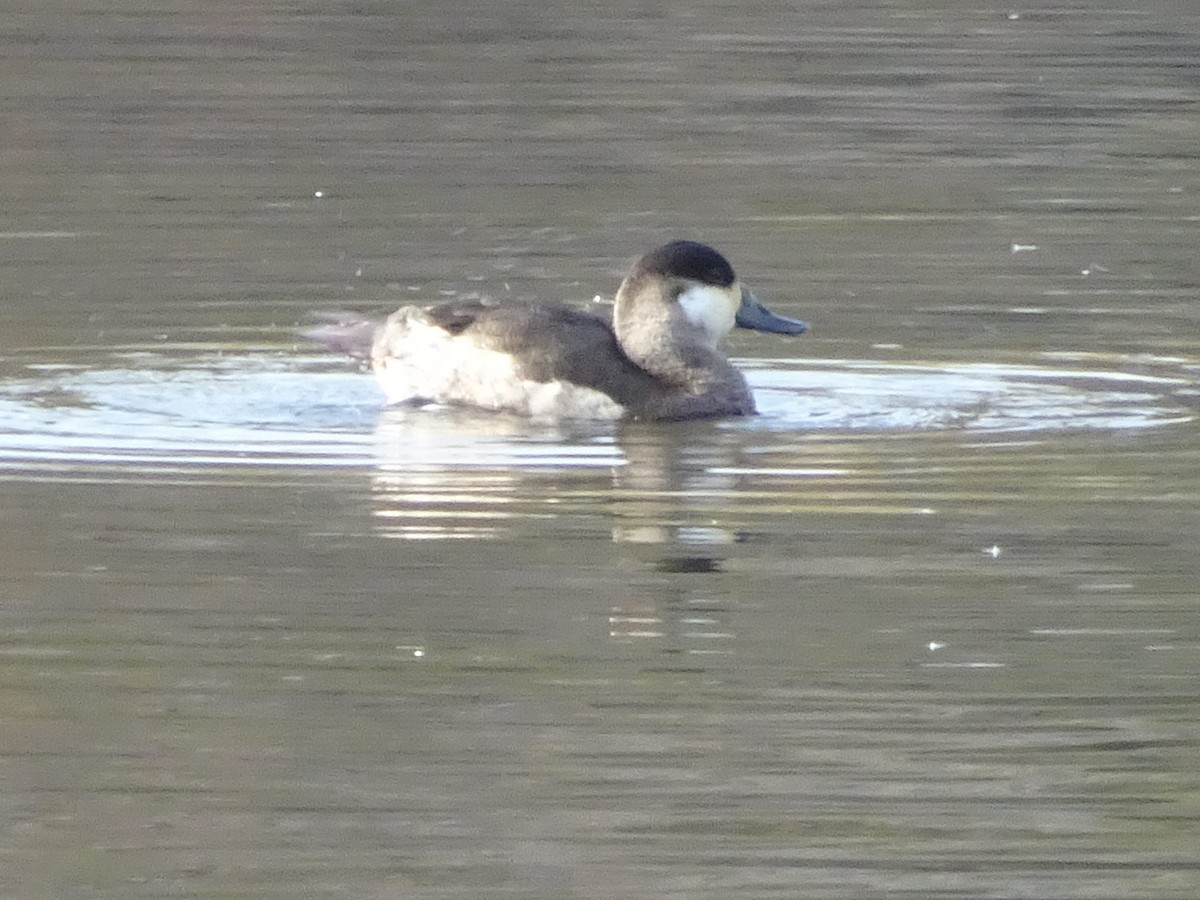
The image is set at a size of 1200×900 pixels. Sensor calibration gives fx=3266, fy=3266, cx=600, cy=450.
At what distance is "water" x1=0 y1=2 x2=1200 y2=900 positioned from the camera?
6141mm

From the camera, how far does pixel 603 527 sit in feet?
28.9

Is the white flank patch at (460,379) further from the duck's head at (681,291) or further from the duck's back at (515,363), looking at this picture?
the duck's head at (681,291)

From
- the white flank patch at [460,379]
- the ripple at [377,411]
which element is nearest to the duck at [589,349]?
the white flank patch at [460,379]

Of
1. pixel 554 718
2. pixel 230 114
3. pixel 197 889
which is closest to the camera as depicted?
pixel 197 889

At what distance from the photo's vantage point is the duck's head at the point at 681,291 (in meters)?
11.2

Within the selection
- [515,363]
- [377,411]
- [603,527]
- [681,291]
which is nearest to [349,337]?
[377,411]

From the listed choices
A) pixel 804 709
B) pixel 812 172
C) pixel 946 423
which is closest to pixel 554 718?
pixel 804 709

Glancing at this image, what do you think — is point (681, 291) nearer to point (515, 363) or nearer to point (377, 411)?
point (515, 363)

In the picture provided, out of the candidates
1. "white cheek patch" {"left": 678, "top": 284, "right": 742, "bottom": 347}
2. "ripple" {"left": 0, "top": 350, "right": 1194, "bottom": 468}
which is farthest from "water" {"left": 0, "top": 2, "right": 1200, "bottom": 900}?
"white cheek patch" {"left": 678, "top": 284, "right": 742, "bottom": 347}

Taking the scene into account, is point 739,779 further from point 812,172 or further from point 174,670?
point 812,172

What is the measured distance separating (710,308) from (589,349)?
0.61 metres

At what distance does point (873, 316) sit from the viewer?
1280 centimetres

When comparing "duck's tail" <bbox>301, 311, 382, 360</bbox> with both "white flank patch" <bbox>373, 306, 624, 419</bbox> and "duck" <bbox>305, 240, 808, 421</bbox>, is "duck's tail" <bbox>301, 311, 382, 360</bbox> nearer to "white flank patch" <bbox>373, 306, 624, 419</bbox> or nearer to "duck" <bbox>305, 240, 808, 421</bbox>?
"duck" <bbox>305, 240, 808, 421</bbox>

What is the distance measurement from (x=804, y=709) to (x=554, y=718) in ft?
1.75
